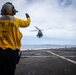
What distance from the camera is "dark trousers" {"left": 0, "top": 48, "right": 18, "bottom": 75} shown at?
5.40m

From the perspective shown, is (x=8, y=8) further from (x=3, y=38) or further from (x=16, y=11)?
(x=3, y=38)

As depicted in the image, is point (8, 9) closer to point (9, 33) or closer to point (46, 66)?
point (9, 33)

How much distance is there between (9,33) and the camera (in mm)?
5543

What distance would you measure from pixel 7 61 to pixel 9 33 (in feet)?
2.23

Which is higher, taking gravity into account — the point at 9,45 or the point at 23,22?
the point at 23,22

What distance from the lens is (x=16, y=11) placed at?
579 centimetres

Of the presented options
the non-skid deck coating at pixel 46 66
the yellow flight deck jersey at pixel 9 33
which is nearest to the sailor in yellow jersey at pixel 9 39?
the yellow flight deck jersey at pixel 9 33

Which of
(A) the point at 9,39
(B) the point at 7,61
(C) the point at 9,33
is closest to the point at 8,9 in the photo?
(C) the point at 9,33

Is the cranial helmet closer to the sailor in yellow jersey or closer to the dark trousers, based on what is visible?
the sailor in yellow jersey

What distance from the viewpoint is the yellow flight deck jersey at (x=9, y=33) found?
5477mm

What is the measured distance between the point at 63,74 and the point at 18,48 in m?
6.33

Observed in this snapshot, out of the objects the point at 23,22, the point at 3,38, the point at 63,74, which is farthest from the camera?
the point at 63,74

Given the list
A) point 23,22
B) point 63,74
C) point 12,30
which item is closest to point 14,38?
point 12,30

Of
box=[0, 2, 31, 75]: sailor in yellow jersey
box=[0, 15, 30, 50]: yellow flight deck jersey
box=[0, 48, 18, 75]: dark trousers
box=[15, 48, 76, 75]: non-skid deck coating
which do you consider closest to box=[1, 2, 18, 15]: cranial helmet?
box=[0, 2, 31, 75]: sailor in yellow jersey
